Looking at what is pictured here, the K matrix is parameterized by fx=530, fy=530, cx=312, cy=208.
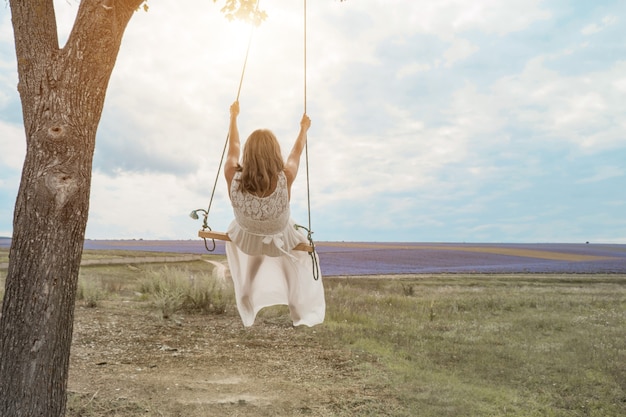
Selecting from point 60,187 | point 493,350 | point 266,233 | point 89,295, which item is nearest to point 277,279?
point 266,233

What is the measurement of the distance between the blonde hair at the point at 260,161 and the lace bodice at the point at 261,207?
0.09 meters

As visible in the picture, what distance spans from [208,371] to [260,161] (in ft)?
12.9

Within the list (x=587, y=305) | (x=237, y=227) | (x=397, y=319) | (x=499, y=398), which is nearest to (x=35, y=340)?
(x=237, y=227)

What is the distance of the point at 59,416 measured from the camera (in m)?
4.07

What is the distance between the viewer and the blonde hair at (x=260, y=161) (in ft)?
15.4

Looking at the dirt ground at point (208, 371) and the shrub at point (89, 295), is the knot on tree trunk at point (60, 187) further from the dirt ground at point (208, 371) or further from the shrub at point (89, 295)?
the shrub at point (89, 295)

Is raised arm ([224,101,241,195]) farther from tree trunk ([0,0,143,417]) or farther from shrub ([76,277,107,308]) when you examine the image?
shrub ([76,277,107,308])

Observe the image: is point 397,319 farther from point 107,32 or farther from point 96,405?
point 107,32

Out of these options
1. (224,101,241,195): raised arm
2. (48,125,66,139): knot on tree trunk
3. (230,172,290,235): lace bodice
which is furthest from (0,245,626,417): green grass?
(48,125,66,139): knot on tree trunk

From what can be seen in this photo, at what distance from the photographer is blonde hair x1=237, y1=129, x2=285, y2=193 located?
4.71 m

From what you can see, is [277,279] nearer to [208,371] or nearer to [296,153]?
[296,153]

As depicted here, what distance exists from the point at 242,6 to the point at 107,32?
8.11 feet

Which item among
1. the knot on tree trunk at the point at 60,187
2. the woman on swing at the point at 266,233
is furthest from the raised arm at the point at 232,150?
the knot on tree trunk at the point at 60,187

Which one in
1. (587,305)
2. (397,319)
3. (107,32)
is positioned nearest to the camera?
(107,32)
